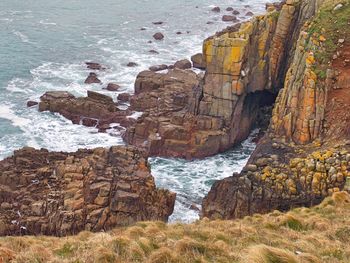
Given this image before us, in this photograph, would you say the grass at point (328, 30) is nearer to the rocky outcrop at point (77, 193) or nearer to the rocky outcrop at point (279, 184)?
the rocky outcrop at point (279, 184)

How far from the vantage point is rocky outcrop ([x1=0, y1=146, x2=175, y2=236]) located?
1172 inches

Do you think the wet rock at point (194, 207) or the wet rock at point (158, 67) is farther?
the wet rock at point (158, 67)

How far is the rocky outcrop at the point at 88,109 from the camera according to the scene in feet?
161

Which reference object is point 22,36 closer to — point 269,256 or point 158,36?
point 158,36

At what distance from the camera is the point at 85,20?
87.0m

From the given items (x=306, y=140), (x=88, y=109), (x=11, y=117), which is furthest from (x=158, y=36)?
(x=306, y=140)

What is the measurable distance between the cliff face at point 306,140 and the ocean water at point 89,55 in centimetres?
452

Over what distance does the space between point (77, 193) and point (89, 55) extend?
40.9m

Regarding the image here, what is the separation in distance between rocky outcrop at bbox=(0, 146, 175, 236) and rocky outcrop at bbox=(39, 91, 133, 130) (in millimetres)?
11881

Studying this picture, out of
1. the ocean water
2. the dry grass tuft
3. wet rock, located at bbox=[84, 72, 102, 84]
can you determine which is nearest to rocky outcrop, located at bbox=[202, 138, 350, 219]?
the ocean water

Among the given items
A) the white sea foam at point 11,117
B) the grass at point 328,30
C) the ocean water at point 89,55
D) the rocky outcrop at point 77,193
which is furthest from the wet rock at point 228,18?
the rocky outcrop at point 77,193

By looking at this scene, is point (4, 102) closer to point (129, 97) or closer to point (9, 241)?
point (129, 97)

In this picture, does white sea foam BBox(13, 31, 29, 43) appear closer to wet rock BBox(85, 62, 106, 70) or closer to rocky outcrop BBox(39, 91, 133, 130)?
wet rock BBox(85, 62, 106, 70)

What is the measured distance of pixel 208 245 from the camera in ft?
47.2
